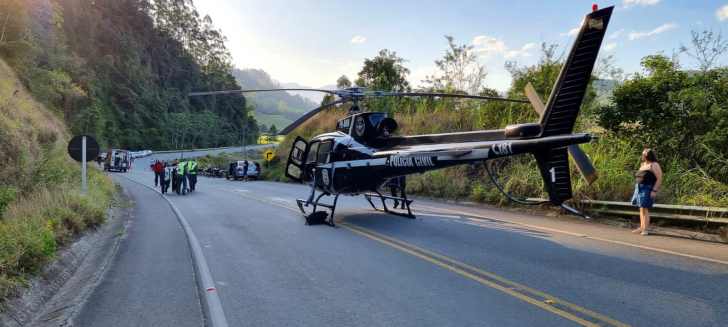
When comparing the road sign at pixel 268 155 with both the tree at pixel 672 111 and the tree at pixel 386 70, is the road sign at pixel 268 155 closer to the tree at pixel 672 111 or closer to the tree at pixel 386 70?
the tree at pixel 386 70

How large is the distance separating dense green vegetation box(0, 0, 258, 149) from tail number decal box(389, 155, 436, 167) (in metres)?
41.4

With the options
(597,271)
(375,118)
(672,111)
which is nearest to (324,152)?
(375,118)

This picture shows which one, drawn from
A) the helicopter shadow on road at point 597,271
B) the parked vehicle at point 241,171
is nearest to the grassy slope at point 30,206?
the helicopter shadow on road at point 597,271

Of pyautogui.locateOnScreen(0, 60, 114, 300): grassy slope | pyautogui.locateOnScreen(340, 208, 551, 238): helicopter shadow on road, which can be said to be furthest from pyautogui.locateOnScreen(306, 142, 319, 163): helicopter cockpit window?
pyautogui.locateOnScreen(0, 60, 114, 300): grassy slope

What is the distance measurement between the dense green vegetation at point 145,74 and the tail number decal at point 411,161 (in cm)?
4136

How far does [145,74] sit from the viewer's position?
8494cm

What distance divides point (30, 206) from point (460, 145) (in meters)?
8.60

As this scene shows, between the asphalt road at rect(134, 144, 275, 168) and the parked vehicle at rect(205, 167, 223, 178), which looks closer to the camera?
the parked vehicle at rect(205, 167, 223, 178)

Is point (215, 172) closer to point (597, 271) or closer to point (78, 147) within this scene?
point (78, 147)

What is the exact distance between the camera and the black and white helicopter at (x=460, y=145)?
5746 millimetres

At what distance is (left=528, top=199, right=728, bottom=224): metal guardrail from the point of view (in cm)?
745

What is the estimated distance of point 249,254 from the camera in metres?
6.86

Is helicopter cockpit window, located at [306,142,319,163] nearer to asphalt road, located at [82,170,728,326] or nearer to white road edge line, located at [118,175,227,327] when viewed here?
asphalt road, located at [82,170,728,326]

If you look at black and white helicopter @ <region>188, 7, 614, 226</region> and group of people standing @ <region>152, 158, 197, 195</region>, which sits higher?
black and white helicopter @ <region>188, 7, 614, 226</region>
